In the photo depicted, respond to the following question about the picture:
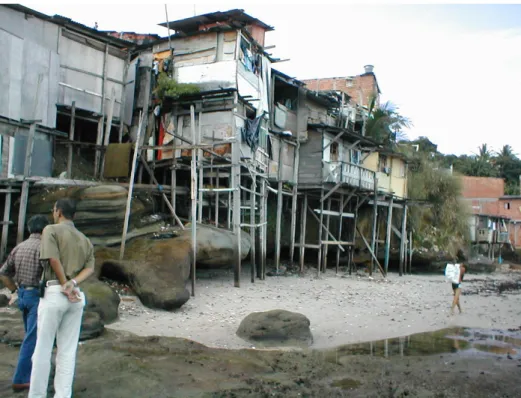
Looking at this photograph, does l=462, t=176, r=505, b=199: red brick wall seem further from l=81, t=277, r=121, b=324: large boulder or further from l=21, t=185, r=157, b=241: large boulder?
l=81, t=277, r=121, b=324: large boulder

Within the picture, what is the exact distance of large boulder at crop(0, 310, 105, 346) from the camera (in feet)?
23.6

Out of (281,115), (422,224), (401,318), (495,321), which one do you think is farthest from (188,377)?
(422,224)

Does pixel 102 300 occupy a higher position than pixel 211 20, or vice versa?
pixel 211 20

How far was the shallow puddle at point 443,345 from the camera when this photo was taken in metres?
9.75

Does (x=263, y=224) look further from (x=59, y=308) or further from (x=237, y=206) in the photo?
(x=59, y=308)

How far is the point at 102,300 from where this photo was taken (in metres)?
9.94

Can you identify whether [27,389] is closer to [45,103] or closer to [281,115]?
[45,103]

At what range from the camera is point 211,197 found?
19578mm

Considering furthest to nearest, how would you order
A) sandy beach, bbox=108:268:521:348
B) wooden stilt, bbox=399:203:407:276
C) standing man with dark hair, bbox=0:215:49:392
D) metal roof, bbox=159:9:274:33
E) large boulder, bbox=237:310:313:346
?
wooden stilt, bbox=399:203:407:276 < metal roof, bbox=159:9:274:33 < sandy beach, bbox=108:268:521:348 < large boulder, bbox=237:310:313:346 < standing man with dark hair, bbox=0:215:49:392

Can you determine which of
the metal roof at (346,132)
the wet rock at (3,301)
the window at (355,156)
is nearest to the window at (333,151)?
the metal roof at (346,132)

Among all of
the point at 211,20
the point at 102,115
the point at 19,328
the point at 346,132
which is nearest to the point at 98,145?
the point at 102,115

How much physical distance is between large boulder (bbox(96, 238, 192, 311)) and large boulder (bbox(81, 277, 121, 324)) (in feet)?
5.19

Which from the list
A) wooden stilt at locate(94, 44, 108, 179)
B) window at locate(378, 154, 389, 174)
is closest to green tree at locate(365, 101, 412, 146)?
window at locate(378, 154, 389, 174)

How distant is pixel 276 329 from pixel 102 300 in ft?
11.5
